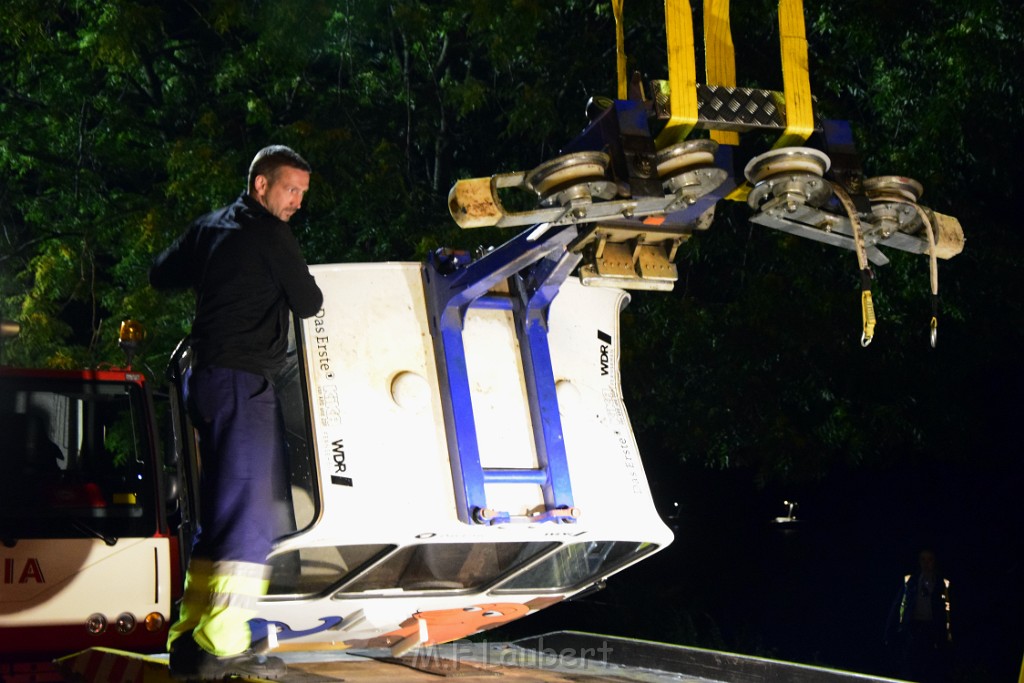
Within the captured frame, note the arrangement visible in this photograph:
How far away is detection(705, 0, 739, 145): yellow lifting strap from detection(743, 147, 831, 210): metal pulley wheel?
36 centimetres

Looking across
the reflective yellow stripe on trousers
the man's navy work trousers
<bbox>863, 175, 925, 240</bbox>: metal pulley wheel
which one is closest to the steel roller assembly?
<bbox>863, 175, 925, 240</bbox>: metal pulley wheel

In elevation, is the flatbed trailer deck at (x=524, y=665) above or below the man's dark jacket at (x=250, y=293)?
below

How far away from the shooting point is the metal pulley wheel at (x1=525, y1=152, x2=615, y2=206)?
3.55 meters

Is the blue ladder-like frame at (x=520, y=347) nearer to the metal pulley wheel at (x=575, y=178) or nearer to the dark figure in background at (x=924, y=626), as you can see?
the metal pulley wheel at (x=575, y=178)

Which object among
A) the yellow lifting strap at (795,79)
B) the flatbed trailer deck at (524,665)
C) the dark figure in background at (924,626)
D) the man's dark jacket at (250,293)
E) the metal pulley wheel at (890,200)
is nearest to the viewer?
the yellow lifting strap at (795,79)

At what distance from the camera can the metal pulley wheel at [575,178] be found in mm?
3551

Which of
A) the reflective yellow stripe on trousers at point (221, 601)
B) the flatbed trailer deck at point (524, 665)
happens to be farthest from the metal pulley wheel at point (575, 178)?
the flatbed trailer deck at point (524, 665)

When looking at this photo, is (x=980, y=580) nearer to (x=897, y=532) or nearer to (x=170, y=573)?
(x=897, y=532)

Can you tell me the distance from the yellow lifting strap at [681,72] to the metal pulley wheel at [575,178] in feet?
0.87

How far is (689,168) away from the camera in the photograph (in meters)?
3.65

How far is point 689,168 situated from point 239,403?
1.85 m

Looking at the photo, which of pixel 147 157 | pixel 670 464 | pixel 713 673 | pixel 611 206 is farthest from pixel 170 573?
pixel 670 464

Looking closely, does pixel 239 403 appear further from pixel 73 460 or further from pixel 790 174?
pixel 73 460

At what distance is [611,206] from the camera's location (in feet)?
11.8
